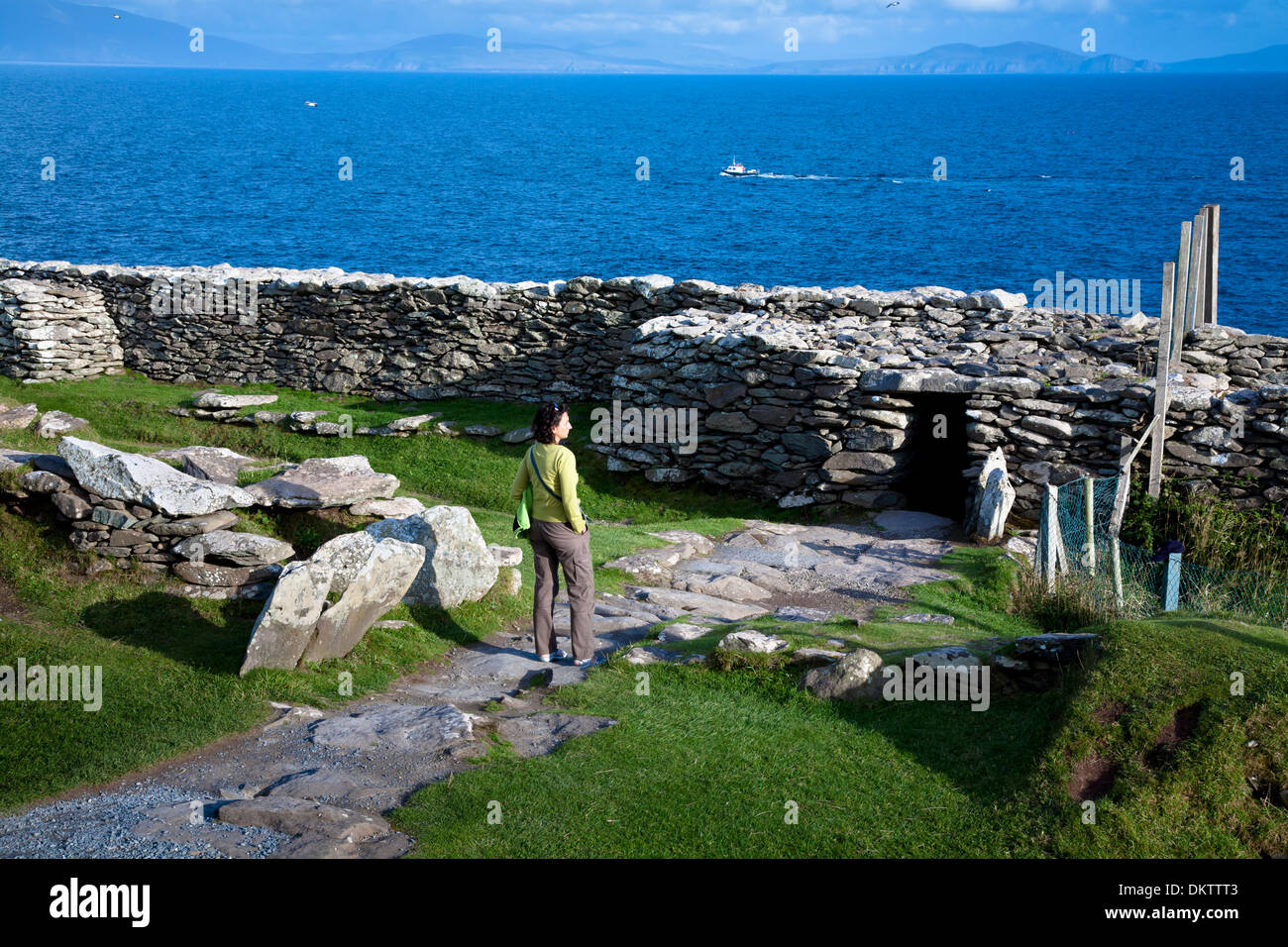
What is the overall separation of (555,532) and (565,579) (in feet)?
1.58

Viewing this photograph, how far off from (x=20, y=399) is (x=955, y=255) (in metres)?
50.3

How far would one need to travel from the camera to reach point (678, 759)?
7570mm

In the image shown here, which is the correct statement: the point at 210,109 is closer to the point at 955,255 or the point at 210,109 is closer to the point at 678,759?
the point at 955,255

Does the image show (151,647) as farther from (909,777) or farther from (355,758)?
(909,777)

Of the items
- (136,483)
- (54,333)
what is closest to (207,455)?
(136,483)

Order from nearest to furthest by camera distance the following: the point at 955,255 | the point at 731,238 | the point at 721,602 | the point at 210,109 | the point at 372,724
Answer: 1. the point at 372,724
2. the point at 721,602
3. the point at 955,255
4. the point at 731,238
5. the point at 210,109

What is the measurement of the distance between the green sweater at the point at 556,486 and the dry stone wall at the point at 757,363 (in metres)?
8.54

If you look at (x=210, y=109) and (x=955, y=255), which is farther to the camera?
(x=210, y=109)

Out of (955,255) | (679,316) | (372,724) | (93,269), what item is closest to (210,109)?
(955,255)

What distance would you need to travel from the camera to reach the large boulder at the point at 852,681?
28.0 ft

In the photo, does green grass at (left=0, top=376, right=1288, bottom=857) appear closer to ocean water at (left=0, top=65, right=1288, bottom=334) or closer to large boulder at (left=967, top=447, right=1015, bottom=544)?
large boulder at (left=967, top=447, right=1015, bottom=544)

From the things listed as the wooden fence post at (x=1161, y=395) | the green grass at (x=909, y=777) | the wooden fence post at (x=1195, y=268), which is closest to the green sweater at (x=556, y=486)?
the green grass at (x=909, y=777)

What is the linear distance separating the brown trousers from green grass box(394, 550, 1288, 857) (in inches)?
47.4
